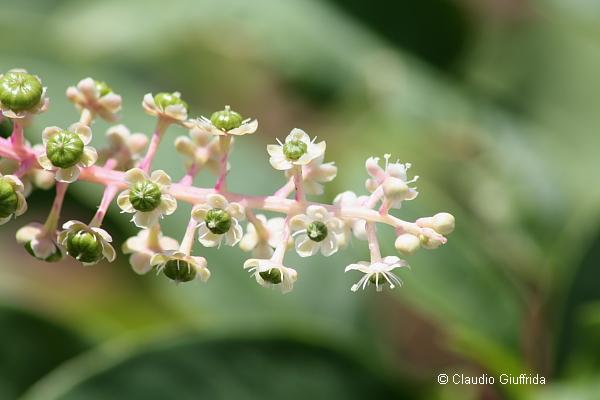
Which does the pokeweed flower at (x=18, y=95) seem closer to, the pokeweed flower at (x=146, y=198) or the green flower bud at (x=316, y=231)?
the pokeweed flower at (x=146, y=198)

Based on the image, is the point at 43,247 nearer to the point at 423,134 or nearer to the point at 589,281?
the point at 589,281

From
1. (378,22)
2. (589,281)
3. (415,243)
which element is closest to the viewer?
(415,243)

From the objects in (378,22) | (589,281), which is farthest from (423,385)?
(378,22)

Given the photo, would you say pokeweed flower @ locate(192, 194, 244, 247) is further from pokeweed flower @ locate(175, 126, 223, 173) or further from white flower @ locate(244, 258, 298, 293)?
pokeweed flower @ locate(175, 126, 223, 173)

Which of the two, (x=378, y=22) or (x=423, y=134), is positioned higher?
(x=378, y=22)

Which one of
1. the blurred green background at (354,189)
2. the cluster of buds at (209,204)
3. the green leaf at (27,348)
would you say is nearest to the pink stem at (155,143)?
the cluster of buds at (209,204)

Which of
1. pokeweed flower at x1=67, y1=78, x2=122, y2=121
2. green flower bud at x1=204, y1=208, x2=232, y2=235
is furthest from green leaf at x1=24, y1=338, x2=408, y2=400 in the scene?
green flower bud at x1=204, y1=208, x2=232, y2=235
